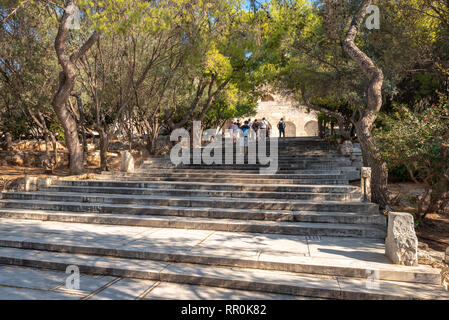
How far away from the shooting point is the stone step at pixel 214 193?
7.66 meters

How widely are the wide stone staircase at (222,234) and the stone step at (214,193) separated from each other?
0.09 feet

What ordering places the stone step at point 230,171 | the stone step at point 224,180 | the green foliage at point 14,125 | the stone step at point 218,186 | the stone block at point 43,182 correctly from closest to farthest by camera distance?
the stone step at point 218,186
the stone step at point 224,180
the stone block at point 43,182
the stone step at point 230,171
the green foliage at point 14,125

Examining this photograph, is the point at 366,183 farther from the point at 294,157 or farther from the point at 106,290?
the point at 106,290

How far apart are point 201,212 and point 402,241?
416cm

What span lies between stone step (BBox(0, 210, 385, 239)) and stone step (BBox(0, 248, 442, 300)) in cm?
186

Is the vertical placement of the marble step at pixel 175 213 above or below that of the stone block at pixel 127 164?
below

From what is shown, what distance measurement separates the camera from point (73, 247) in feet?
17.0

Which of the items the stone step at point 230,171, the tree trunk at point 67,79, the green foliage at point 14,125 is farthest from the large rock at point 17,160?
the stone step at point 230,171

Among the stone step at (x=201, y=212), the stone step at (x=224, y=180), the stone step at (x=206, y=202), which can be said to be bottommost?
the stone step at (x=201, y=212)

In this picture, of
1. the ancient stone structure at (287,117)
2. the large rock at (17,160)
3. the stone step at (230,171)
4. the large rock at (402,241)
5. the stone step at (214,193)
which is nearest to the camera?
the large rock at (402,241)

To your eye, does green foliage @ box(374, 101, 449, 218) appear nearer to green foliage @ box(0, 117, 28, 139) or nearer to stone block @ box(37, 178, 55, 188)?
stone block @ box(37, 178, 55, 188)

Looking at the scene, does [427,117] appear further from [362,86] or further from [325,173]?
[362,86]

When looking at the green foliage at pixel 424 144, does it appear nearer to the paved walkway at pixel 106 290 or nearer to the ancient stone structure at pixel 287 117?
the paved walkway at pixel 106 290

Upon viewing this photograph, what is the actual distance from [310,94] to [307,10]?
12.8 ft
